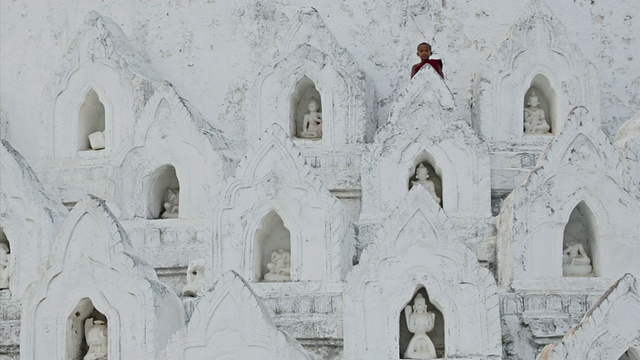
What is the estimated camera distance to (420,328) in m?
15.7

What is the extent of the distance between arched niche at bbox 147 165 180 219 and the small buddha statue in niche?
3.08 m

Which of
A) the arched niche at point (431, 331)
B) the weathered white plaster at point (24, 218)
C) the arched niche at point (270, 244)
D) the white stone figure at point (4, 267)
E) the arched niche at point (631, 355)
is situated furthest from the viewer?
the white stone figure at point (4, 267)

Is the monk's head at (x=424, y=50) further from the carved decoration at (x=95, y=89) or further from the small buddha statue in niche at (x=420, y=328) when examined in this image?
the small buddha statue in niche at (x=420, y=328)

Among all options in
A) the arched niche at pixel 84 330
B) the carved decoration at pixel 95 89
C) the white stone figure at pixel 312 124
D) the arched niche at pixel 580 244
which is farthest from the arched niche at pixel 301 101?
the arched niche at pixel 84 330

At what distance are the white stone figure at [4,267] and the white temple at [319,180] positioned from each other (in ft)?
0.08

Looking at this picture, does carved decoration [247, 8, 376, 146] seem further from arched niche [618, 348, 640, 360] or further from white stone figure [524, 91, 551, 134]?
arched niche [618, 348, 640, 360]

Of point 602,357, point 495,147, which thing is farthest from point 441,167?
point 602,357

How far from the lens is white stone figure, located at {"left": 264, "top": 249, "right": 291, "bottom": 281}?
16.7 m

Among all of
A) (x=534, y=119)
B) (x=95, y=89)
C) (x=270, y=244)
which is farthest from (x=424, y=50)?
(x=95, y=89)

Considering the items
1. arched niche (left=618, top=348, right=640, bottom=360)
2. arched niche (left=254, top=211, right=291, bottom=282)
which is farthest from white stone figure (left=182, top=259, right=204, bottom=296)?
arched niche (left=618, top=348, right=640, bottom=360)

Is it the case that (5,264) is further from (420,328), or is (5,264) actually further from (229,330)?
(420,328)

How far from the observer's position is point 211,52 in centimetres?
1905

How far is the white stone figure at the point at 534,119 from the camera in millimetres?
18234

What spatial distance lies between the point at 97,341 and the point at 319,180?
7.66ft
